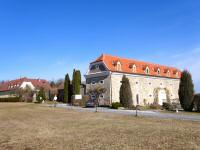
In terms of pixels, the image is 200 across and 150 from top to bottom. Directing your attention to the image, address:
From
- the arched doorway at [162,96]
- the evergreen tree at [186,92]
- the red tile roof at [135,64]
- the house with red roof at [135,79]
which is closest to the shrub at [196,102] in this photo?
the evergreen tree at [186,92]

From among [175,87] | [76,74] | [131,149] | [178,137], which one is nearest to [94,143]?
[131,149]

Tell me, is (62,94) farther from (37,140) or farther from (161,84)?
(37,140)

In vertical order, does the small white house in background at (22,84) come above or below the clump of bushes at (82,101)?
above

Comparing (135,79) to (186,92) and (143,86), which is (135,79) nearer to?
(143,86)

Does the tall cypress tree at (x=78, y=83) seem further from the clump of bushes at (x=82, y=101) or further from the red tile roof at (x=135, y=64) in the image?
the clump of bushes at (x=82, y=101)

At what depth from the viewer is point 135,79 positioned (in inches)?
2253

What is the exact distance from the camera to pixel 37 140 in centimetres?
1454

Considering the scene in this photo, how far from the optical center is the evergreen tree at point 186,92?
41.2 meters

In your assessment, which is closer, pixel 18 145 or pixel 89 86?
pixel 18 145

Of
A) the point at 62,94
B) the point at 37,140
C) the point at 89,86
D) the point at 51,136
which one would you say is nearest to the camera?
the point at 37,140

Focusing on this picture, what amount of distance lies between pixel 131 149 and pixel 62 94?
60.7m

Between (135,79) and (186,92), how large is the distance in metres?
16.6

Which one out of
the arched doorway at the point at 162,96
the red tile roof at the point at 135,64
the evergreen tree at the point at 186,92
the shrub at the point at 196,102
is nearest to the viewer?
the shrub at the point at 196,102

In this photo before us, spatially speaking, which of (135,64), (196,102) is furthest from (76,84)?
(196,102)
